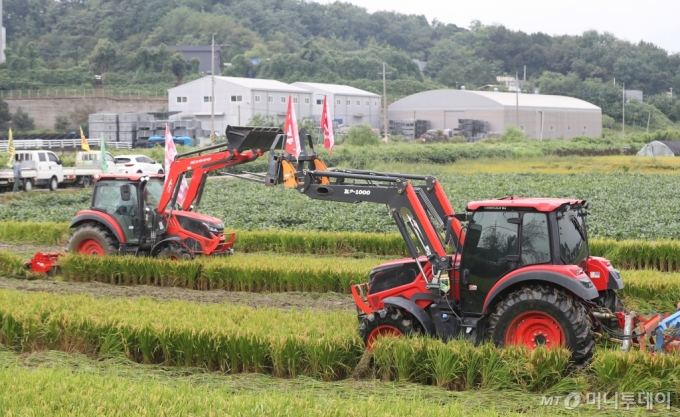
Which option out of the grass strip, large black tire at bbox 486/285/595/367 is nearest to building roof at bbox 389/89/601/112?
the grass strip

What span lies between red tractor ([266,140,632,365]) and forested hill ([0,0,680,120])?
81.0 meters

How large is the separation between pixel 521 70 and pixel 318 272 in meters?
136

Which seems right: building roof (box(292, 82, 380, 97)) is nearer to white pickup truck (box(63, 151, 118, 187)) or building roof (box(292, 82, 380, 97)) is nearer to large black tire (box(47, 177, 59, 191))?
white pickup truck (box(63, 151, 118, 187))

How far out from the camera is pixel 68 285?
1622cm

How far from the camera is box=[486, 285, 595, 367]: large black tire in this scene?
9039mm

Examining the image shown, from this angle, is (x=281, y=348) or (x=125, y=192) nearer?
(x=281, y=348)

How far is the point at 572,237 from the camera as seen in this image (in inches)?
390

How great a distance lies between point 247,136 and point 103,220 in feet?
12.3

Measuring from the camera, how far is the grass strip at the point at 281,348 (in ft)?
28.7

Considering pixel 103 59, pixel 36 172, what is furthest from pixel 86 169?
pixel 103 59

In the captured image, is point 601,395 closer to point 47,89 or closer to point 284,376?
point 284,376

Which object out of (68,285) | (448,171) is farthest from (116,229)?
(448,171)

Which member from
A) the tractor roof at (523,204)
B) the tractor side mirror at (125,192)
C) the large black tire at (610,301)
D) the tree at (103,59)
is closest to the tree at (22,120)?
the tree at (103,59)

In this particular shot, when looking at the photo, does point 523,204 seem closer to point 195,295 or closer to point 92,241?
point 195,295
